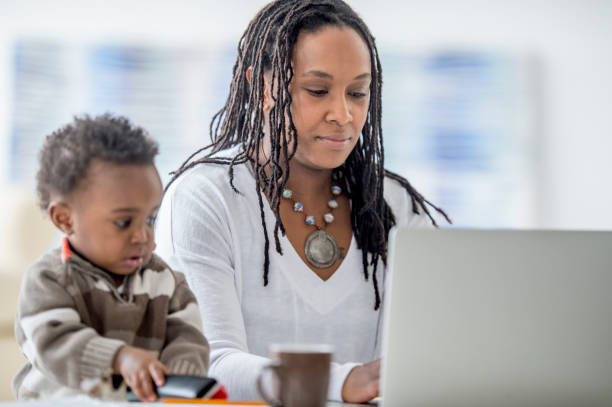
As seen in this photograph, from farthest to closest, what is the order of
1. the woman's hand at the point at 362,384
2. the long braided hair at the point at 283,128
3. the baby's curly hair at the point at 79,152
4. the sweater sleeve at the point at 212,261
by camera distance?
the long braided hair at the point at 283,128 → the sweater sleeve at the point at 212,261 → the woman's hand at the point at 362,384 → the baby's curly hair at the point at 79,152

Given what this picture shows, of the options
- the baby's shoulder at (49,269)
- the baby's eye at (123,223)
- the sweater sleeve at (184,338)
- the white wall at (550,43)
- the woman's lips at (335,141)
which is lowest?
the sweater sleeve at (184,338)

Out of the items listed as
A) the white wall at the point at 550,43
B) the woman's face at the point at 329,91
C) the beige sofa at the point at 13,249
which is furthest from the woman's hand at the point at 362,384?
the white wall at the point at 550,43

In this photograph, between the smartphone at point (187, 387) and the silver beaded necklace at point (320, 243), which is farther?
the silver beaded necklace at point (320, 243)

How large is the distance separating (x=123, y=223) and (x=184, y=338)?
18 centimetres

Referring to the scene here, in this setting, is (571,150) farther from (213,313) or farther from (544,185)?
(213,313)

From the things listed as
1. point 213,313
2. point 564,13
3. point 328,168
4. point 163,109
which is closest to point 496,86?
point 564,13

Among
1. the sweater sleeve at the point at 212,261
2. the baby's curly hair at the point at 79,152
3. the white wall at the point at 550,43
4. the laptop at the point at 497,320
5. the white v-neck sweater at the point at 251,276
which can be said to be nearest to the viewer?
the laptop at the point at 497,320

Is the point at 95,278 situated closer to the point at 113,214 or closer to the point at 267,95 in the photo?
the point at 113,214

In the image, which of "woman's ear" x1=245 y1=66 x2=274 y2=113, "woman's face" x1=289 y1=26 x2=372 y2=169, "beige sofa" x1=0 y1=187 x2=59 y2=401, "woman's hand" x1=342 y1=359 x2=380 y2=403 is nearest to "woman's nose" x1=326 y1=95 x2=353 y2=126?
"woman's face" x1=289 y1=26 x2=372 y2=169

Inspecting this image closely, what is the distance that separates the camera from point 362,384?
1057mm

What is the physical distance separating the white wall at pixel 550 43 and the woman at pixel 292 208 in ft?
9.45

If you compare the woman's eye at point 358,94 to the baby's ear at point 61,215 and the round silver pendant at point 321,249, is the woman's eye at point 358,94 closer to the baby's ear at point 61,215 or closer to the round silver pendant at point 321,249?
the round silver pendant at point 321,249

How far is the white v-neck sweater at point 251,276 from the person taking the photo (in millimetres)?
1382

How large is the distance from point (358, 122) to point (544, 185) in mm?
3261
